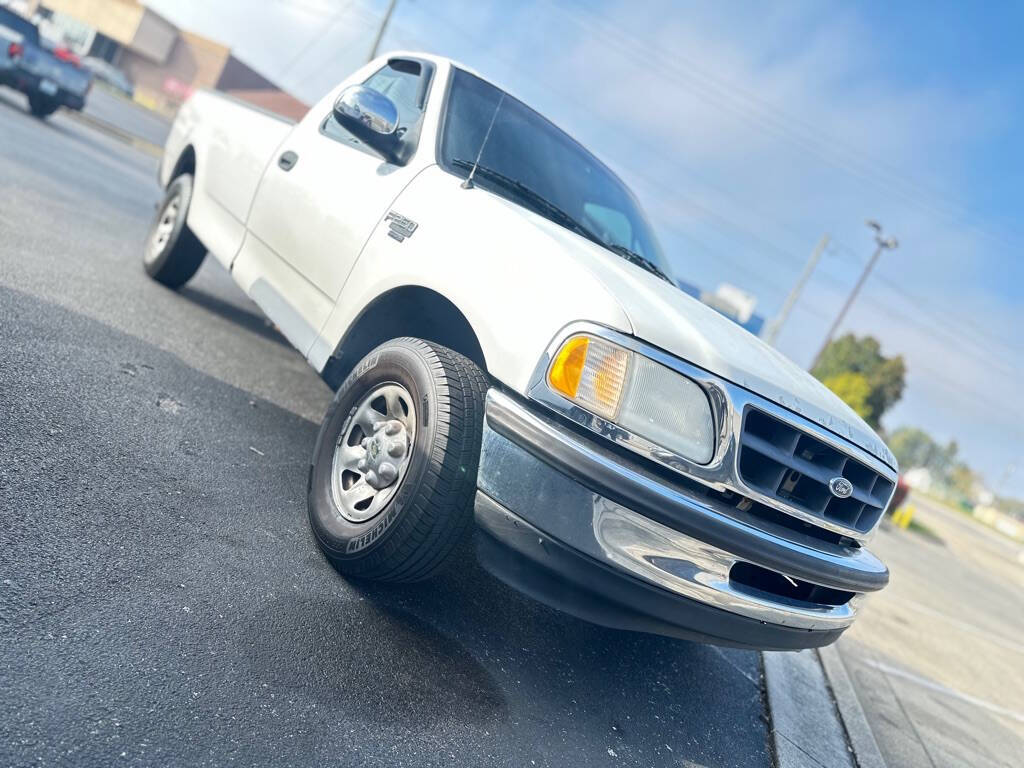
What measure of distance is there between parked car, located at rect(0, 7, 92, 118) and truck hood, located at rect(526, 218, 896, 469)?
1518cm

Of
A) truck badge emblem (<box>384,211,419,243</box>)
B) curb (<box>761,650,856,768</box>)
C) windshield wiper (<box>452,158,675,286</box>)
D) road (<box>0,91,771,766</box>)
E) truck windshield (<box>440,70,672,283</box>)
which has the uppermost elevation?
truck windshield (<box>440,70,672,283</box>)

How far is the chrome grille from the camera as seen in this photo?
8.22 feet

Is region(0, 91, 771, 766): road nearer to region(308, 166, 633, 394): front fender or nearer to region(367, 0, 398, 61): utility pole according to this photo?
region(308, 166, 633, 394): front fender

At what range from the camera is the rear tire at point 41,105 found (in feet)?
48.1

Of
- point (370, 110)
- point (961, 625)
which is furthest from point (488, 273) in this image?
point (961, 625)

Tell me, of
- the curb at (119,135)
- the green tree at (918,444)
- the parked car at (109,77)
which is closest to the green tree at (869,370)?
the curb at (119,135)

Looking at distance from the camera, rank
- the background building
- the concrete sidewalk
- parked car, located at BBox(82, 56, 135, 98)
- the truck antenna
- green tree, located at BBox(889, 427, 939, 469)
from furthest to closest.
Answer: green tree, located at BBox(889, 427, 939, 469) → the background building → parked car, located at BBox(82, 56, 135, 98) → the concrete sidewalk → the truck antenna

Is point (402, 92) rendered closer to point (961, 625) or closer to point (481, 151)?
point (481, 151)

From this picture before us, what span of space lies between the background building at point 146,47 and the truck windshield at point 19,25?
43458mm

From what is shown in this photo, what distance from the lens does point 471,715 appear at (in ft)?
8.03

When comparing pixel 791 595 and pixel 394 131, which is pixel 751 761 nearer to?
pixel 791 595

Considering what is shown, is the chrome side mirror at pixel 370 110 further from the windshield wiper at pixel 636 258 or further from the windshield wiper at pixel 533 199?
the windshield wiper at pixel 636 258

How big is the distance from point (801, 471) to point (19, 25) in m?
17.6

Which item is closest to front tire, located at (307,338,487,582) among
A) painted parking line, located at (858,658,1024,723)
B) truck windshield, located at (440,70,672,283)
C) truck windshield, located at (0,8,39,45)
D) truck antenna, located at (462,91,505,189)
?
truck antenna, located at (462,91,505,189)
